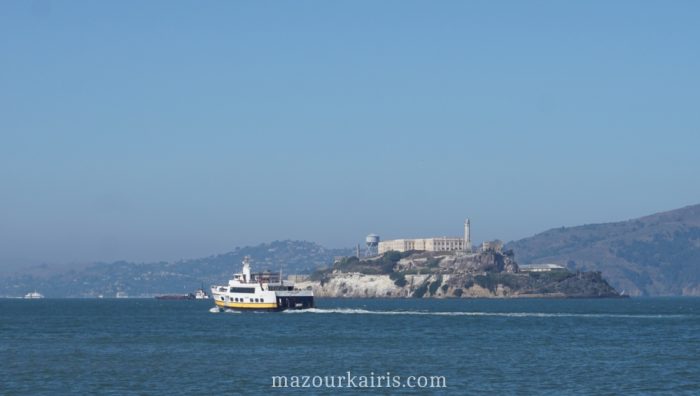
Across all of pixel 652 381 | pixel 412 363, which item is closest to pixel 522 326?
pixel 412 363

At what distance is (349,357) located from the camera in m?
89.1

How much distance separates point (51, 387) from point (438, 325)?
3086 inches

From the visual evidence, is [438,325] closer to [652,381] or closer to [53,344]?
[53,344]

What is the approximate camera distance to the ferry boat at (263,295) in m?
181

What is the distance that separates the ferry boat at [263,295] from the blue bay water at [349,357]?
4031 centimetres

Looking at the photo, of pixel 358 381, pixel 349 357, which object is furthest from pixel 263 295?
pixel 358 381

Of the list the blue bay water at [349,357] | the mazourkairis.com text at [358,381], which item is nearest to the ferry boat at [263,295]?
the blue bay water at [349,357]

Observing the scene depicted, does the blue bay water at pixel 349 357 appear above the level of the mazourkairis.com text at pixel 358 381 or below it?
above

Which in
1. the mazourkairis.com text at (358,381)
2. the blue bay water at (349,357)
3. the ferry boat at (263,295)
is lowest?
the mazourkairis.com text at (358,381)

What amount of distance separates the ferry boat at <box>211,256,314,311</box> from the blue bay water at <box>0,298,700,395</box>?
132 feet

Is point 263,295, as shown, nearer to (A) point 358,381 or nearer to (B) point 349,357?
(B) point 349,357

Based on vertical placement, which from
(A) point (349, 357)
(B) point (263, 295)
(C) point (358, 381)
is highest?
(B) point (263, 295)

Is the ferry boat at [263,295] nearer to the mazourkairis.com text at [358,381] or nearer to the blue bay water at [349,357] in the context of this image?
the blue bay water at [349,357]

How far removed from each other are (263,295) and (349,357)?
93854 mm
